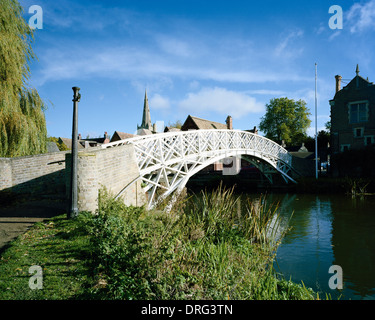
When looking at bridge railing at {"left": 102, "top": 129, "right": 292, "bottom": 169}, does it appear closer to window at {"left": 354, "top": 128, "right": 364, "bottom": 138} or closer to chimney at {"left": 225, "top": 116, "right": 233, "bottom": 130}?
window at {"left": 354, "top": 128, "right": 364, "bottom": 138}

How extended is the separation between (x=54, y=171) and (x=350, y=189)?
22837mm

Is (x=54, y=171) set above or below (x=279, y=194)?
above

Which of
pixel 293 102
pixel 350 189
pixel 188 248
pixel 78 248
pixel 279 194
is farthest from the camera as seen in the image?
pixel 293 102

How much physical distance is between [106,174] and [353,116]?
28.2m

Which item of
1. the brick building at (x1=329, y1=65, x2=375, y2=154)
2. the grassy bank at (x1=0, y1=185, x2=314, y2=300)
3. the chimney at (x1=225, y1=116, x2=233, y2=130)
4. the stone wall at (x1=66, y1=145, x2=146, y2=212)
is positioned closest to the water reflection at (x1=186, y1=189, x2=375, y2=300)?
the grassy bank at (x1=0, y1=185, x2=314, y2=300)

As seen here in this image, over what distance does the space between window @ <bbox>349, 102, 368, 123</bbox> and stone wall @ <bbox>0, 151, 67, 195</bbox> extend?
95.0 feet

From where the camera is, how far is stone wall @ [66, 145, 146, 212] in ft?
22.7

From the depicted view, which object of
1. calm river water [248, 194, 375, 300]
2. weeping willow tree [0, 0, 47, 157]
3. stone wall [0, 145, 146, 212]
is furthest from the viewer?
weeping willow tree [0, 0, 47, 157]

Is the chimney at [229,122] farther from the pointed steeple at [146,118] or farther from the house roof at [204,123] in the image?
the pointed steeple at [146,118]

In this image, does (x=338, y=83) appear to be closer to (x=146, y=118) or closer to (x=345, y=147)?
(x=345, y=147)

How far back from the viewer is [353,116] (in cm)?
2661

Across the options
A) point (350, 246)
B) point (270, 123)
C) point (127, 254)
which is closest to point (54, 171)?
point (127, 254)
